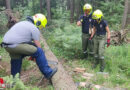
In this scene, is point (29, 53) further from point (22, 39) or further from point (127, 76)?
point (127, 76)

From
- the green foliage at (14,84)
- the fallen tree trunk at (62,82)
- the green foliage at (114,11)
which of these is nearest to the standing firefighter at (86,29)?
the fallen tree trunk at (62,82)

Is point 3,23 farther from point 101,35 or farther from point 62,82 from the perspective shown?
point 62,82

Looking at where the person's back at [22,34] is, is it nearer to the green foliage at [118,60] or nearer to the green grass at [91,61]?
the green grass at [91,61]

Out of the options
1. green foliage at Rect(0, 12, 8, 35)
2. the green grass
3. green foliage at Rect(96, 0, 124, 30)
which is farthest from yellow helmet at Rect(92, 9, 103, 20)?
green foliage at Rect(96, 0, 124, 30)

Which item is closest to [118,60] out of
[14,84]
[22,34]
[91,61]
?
[91,61]

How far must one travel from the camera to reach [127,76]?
5.94m

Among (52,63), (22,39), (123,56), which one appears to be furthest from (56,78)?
(123,56)

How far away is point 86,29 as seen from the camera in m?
7.12

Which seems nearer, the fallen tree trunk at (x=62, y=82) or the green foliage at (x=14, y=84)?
the green foliage at (x=14, y=84)

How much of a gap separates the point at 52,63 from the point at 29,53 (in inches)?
37.1

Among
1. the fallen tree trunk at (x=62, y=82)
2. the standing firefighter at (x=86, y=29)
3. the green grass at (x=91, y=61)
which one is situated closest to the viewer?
the fallen tree trunk at (x=62, y=82)

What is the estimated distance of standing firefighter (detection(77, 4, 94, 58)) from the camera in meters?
6.98

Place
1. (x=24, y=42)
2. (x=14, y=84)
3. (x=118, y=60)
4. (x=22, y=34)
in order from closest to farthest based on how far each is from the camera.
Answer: (x=14, y=84) → (x=22, y=34) → (x=24, y=42) → (x=118, y=60)

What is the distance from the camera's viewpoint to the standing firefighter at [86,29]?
6980 millimetres
